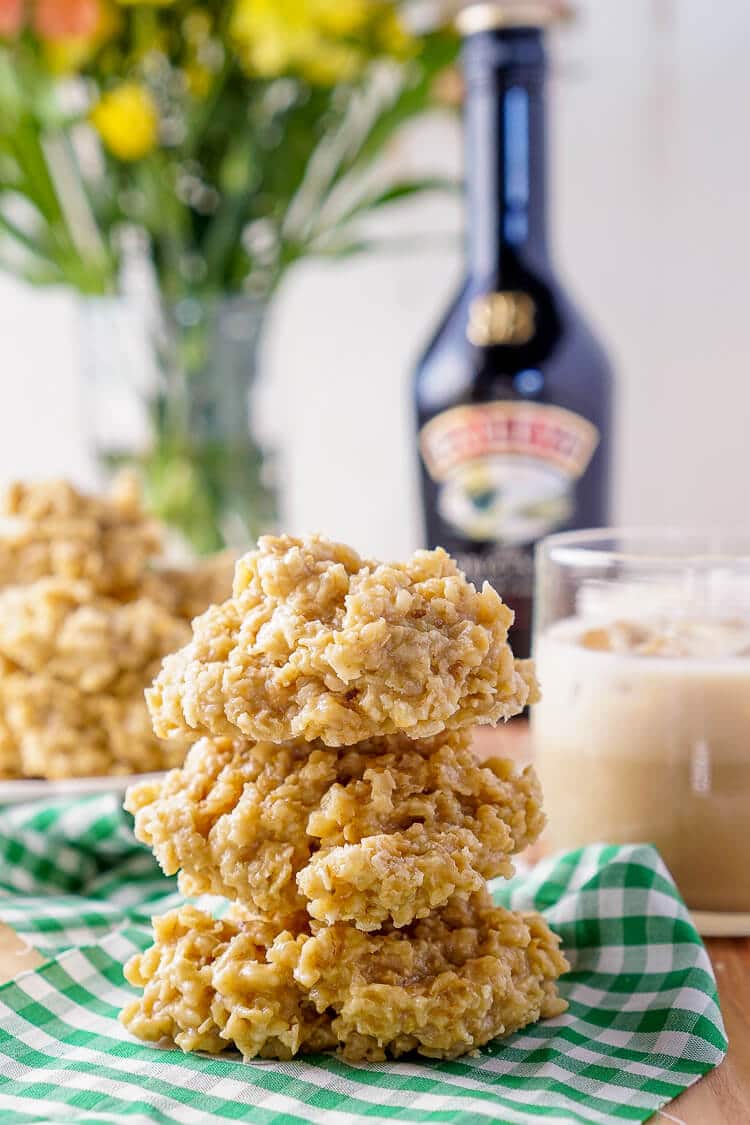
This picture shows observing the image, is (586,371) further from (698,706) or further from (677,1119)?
(677,1119)

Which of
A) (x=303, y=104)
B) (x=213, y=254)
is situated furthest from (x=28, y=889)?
(x=303, y=104)

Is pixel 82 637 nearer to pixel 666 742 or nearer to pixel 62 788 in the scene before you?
pixel 62 788

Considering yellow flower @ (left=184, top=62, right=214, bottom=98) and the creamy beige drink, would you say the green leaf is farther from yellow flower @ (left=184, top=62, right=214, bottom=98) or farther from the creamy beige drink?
the creamy beige drink

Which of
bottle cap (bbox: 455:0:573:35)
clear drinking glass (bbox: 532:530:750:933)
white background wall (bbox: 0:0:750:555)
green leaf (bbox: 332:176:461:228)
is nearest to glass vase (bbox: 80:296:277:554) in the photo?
white background wall (bbox: 0:0:750:555)

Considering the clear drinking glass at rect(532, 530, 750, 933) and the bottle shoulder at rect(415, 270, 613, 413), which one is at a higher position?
the bottle shoulder at rect(415, 270, 613, 413)

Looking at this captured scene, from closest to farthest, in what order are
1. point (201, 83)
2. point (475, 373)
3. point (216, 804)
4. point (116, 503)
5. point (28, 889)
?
point (216, 804) → point (28, 889) → point (116, 503) → point (475, 373) → point (201, 83)

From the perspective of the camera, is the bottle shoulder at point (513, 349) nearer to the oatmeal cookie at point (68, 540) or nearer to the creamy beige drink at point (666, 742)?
the oatmeal cookie at point (68, 540)

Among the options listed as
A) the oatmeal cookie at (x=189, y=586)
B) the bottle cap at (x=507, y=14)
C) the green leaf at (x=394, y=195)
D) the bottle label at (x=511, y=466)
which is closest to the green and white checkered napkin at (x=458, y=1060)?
the oatmeal cookie at (x=189, y=586)
